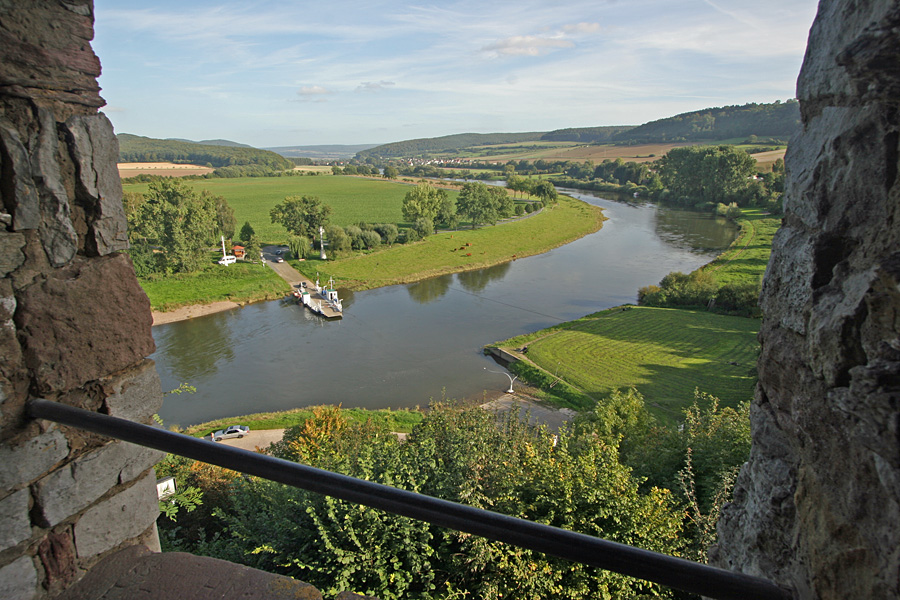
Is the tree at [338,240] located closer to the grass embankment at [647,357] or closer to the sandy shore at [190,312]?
the sandy shore at [190,312]

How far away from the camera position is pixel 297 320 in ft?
89.1

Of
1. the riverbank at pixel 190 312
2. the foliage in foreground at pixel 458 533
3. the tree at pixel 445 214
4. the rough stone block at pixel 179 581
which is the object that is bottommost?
the riverbank at pixel 190 312

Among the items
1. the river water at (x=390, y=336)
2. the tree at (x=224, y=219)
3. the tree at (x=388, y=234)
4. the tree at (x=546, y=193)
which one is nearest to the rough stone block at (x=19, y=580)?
the river water at (x=390, y=336)

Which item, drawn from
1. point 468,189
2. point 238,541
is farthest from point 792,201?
point 468,189

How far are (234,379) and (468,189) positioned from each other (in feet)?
135

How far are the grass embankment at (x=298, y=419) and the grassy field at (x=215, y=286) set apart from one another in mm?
14445

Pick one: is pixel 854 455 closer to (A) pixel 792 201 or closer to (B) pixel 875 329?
(B) pixel 875 329

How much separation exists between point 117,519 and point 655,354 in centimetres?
2166

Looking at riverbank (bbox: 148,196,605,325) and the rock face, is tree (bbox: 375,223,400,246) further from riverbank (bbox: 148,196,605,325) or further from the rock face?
the rock face

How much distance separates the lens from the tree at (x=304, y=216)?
4416 cm

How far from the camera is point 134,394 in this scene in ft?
7.57

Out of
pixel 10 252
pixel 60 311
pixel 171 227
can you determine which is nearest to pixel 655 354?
pixel 60 311

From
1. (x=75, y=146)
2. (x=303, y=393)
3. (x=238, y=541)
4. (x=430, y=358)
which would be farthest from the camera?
(x=430, y=358)

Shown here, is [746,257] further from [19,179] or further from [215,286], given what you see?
[19,179]
